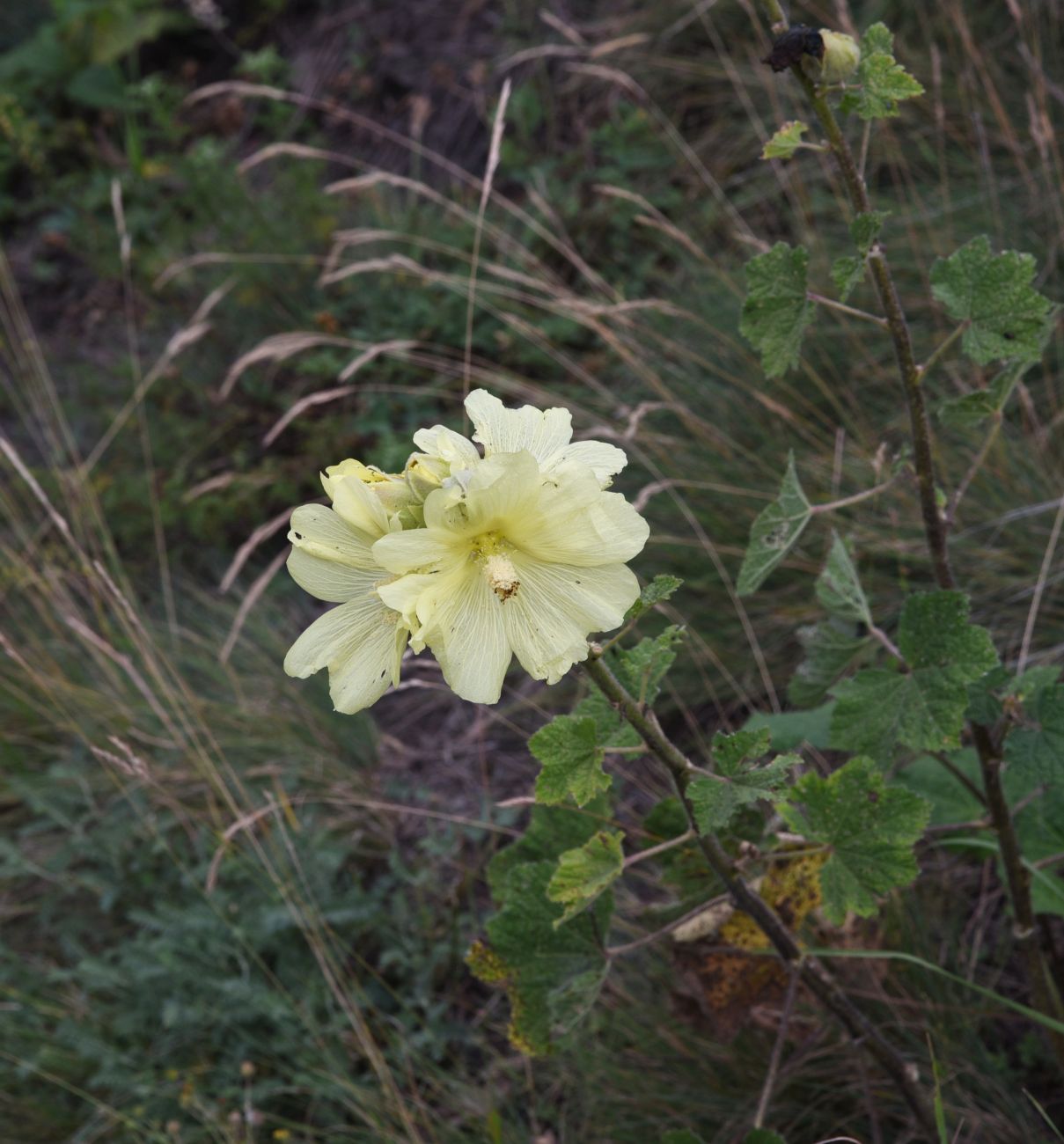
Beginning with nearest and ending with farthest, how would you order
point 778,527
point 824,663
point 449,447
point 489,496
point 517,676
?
1. point 489,496
2. point 449,447
3. point 778,527
4. point 824,663
5. point 517,676

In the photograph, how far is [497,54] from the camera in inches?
179

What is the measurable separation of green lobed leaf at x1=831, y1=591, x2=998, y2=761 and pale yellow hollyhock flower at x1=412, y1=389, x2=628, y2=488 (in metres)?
0.47

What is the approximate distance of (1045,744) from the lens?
1.37 meters

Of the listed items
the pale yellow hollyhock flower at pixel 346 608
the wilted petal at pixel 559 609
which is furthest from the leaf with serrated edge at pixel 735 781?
the pale yellow hollyhock flower at pixel 346 608

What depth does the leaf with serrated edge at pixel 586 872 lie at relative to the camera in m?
1.18

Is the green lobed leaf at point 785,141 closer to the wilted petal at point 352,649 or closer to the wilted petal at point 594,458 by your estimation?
the wilted petal at point 594,458

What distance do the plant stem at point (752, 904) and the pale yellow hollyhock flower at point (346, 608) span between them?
0.20 metres

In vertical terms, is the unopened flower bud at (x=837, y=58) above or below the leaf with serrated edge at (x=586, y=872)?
above

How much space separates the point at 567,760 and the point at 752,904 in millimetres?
335

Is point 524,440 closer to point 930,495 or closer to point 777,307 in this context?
point 777,307

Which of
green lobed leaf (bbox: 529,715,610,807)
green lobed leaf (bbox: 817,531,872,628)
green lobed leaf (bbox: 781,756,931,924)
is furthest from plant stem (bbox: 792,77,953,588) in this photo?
green lobed leaf (bbox: 529,715,610,807)

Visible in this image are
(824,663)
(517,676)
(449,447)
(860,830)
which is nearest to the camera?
(449,447)

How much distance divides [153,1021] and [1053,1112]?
5.69 feet

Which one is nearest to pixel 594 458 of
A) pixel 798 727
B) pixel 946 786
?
pixel 798 727
